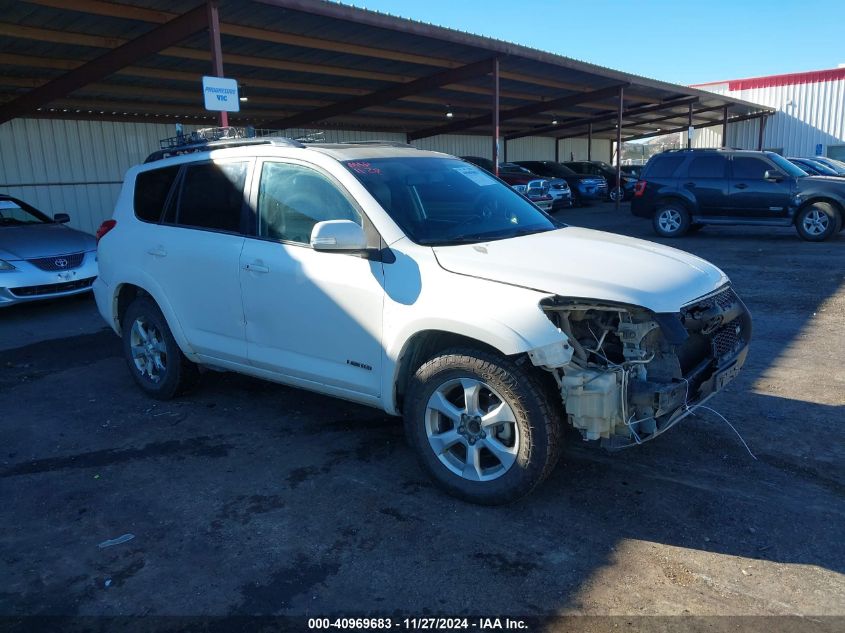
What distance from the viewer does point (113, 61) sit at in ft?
38.0

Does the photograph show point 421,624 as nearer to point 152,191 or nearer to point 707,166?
point 152,191

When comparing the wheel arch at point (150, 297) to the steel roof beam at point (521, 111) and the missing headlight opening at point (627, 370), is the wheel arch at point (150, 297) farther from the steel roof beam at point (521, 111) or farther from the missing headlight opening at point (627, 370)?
the steel roof beam at point (521, 111)

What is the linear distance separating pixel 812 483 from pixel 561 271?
193 centimetres

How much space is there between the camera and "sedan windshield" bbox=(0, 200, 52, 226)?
390 inches

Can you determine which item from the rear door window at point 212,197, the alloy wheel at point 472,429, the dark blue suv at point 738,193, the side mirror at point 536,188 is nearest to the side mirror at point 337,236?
the alloy wheel at point 472,429

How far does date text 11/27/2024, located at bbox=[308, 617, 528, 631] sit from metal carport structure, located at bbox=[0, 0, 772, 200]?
8.67 m

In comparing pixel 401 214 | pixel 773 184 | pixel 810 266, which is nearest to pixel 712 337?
pixel 401 214

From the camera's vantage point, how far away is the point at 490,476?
3.61m

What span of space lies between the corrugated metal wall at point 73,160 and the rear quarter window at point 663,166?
8.23 metres

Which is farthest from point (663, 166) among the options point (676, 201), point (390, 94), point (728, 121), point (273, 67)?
point (728, 121)

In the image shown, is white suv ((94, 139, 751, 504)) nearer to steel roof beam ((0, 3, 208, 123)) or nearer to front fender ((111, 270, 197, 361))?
front fender ((111, 270, 197, 361))

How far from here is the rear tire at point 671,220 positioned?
1477 cm

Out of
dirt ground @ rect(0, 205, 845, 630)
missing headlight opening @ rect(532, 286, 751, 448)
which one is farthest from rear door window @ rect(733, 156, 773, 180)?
missing headlight opening @ rect(532, 286, 751, 448)

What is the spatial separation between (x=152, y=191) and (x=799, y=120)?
38.4 m
